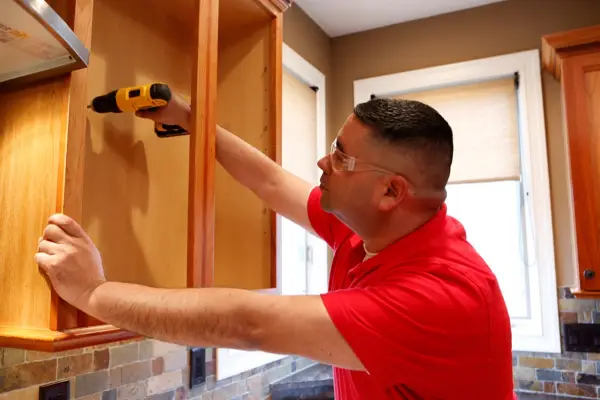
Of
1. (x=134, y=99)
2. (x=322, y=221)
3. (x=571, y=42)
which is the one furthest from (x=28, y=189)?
(x=571, y=42)

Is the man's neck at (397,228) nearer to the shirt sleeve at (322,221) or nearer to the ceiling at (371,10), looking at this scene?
the shirt sleeve at (322,221)

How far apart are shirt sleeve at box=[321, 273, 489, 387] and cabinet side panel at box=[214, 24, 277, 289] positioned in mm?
496

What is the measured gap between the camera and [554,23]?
2254 mm

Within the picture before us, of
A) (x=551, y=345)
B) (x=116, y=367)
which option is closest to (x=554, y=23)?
(x=551, y=345)

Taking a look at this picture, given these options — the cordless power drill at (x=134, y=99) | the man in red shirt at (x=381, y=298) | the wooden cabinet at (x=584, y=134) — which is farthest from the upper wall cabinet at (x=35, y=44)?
the wooden cabinet at (x=584, y=134)

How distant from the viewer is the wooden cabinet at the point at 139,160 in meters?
0.85

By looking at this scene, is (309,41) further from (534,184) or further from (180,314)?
(180,314)

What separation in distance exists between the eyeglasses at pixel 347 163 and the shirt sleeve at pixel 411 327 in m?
0.25

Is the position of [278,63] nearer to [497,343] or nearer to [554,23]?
[497,343]

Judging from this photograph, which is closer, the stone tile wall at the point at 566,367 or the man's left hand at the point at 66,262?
the man's left hand at the point at 66,262

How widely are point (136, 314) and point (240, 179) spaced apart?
0.53m

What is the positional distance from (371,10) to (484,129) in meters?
0.80

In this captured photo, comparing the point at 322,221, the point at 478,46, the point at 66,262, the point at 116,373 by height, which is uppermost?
the point at 478,46

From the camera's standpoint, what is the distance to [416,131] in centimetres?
96
